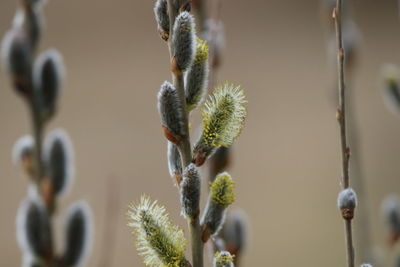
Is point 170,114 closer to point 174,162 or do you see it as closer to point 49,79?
point 174,162

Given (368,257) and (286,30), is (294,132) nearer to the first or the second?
(286,30)

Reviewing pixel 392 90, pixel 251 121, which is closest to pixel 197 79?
pixel 392 90

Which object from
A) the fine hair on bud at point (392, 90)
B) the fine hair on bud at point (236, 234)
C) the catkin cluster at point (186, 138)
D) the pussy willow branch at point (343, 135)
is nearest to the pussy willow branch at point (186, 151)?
the catkin cluster at point (186, 138)

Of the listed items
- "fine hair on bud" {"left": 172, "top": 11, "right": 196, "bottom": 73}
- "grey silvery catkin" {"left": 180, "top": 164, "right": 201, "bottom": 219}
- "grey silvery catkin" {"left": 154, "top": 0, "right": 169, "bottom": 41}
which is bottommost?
"grey silvery catkin" {"left": 180, "top": 164, "right": 201, "bottom": 219}

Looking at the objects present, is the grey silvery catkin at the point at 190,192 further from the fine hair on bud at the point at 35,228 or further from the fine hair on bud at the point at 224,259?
the fine hair on bud at the point at 35,228

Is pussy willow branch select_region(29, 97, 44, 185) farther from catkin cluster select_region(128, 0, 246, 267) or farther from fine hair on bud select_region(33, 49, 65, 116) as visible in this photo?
catkin cluster select_region(128, 0, 246, 267)

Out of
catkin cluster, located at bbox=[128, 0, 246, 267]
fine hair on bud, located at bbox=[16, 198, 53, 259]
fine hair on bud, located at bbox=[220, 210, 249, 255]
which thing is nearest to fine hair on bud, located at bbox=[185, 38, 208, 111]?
catkin cluster, located at bbox=[128, 0, 246, 267]
